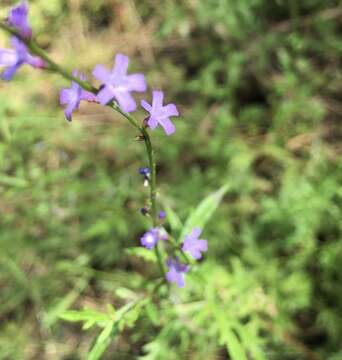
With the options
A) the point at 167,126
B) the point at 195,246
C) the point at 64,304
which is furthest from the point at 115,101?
the point at 64,304

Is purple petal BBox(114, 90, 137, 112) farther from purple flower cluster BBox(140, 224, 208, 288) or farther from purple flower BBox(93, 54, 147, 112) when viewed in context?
purple flower cluster BBox(140, 224, 208, 288)

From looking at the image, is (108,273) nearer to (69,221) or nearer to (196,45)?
(69,221)

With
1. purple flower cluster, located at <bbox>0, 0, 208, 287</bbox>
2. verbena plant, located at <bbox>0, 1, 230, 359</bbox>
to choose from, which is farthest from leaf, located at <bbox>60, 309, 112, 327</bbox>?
purple flower cluster, located at <bbox>0, 0, 208, 287</bbox>

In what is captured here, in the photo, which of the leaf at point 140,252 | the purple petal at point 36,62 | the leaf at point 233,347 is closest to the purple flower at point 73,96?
the purple petal at point 36,62

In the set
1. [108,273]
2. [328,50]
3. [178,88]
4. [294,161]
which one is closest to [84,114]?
[178,88]

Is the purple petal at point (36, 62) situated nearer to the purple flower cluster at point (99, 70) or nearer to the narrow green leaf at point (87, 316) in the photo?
the purple flower cluster at point (99, 70)

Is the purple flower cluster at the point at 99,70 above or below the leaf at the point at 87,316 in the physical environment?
above

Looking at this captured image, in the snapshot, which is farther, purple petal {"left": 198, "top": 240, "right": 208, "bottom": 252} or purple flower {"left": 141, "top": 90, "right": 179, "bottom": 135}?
purple petal {"left": 198, "top": 240, "right": 208, "bottom": 252}
